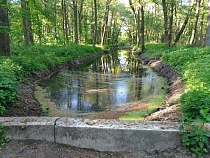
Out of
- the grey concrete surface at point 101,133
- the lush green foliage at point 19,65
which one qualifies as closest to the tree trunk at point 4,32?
the lush green foliage at point 19,65

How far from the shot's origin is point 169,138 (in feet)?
9.58

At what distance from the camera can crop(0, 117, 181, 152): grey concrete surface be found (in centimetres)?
Result: 294

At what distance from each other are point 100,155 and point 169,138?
105 cm

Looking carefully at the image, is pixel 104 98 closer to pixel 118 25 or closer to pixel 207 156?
pixel 207 156

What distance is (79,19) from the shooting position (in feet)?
105

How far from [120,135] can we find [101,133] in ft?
0.96

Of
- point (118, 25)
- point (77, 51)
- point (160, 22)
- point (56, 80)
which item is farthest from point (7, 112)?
point (118, 25)

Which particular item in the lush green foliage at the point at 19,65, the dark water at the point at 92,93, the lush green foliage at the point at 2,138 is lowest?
the dark water at the point at 92,93

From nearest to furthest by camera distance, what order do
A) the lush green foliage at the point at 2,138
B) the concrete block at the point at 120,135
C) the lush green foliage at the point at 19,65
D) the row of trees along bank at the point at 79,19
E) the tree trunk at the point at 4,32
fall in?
the concrete block at the point at 120,135 → the lush green foliage at the point at 2,138 → the lush green foliage at the point at 19,65 → the tree trunk at the point at 4,32 → the row of trees along bank at the point at 79,19

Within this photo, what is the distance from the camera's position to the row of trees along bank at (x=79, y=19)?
10414mm

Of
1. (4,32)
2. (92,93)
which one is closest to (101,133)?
(92,93)

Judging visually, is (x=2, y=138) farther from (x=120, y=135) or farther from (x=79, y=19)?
(x=79, y=19)

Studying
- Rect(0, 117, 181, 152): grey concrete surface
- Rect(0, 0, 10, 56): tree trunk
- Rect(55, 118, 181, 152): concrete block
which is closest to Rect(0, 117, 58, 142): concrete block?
Rect(0, 117, 181, 152): grey concrete surface

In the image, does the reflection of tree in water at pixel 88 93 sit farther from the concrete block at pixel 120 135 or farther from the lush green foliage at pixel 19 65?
the concrete block at pixel 120 135
